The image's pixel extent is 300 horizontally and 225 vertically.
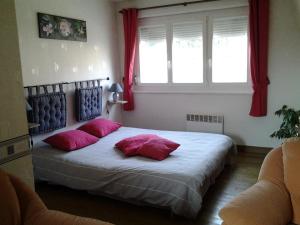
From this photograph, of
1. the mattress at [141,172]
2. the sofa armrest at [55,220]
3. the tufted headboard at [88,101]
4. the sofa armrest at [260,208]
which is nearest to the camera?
the sofa armrest at [260,208]

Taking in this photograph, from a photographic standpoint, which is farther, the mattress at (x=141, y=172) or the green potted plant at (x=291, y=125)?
the green potted plant at (x=291, y=125)

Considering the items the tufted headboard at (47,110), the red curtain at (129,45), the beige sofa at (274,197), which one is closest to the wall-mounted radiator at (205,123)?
the red curtain at (129,45)

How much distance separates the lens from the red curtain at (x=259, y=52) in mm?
3783

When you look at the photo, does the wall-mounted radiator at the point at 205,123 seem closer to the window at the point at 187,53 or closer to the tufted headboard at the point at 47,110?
the window at the point at 187,53

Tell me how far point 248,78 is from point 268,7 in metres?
0.98

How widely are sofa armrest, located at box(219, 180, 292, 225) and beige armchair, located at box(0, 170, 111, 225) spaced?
723 millimetres

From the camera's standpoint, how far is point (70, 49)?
3.92m

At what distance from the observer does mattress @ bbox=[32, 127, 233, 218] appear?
2.48 m

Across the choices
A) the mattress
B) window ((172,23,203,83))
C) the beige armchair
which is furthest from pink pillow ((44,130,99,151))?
window ((172,23,203,83))

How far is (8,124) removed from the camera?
6.29 feet

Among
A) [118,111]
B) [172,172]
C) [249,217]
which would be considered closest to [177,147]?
[172,172]

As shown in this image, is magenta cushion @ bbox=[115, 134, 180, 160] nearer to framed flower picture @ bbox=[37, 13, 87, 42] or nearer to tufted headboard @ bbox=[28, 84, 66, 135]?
tufted headboard @ bbox=[28, 84, 66, 135]

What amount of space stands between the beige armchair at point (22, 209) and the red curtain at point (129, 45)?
3.28 meters

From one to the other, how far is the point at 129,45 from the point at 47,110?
1888 millimetres
